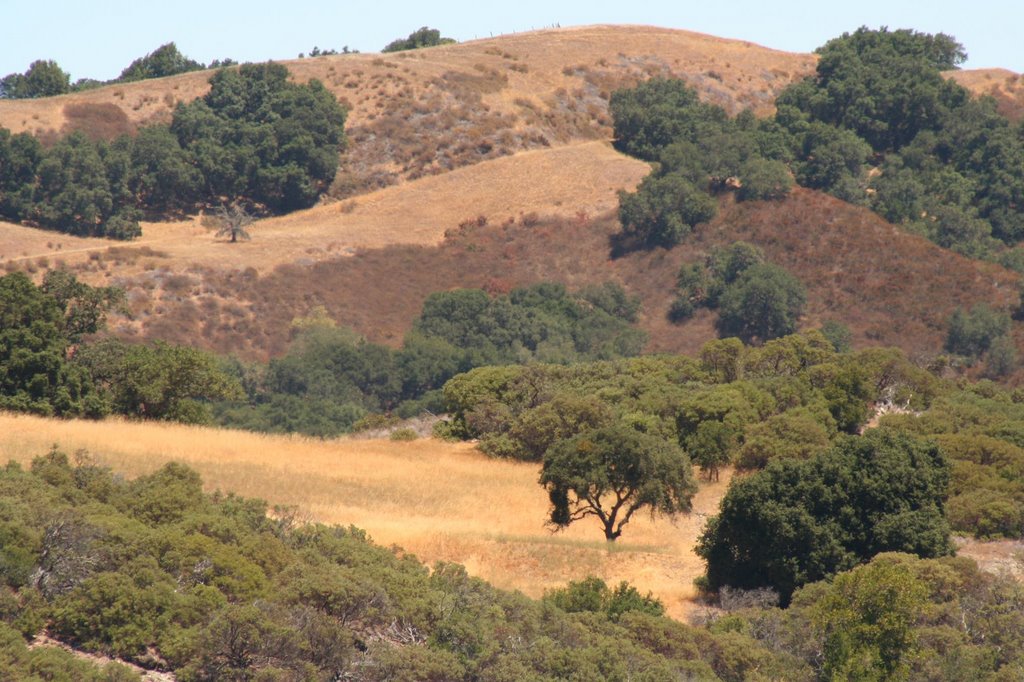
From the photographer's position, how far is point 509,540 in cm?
4031

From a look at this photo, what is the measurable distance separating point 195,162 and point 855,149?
53.2 meters

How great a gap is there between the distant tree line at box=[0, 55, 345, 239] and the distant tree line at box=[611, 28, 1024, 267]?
2592cm

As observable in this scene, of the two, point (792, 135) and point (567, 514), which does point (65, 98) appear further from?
point (567, 514)

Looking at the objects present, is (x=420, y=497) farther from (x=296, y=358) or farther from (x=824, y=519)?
(x=296, y=358)

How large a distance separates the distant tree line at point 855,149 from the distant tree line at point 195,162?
25.9 metres

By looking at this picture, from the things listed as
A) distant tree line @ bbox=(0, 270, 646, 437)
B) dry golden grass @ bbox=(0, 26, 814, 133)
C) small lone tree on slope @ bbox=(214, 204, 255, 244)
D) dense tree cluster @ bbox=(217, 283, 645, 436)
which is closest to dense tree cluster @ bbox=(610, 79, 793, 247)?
dense tree cluster @ bbox=(217, 283, 645, 436)

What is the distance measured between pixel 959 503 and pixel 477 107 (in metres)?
103

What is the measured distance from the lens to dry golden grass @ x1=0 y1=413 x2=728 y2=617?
127ft

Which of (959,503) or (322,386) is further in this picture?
(322,386)

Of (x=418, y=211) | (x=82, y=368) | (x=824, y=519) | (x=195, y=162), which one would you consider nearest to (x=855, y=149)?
(x=418, y=211)

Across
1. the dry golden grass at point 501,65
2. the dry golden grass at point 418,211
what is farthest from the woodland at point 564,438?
the dry golden grass at point 501,65

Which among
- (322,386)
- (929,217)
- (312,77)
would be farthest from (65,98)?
(929,217)

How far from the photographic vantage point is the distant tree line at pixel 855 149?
12925 centimetres

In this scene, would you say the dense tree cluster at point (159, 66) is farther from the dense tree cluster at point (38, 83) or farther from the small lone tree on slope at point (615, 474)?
the small lone tree on slope at point (615, 474)
